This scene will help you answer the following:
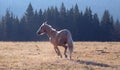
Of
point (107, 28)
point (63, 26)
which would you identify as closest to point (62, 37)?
point (107, 28)

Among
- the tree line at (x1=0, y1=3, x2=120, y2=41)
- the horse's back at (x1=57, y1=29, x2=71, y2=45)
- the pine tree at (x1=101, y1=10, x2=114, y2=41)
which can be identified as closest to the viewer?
Result: the horse's back at (x1=57, y1=29, x2=71, y2=45)

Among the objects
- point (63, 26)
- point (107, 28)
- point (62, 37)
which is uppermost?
point (63, 26)

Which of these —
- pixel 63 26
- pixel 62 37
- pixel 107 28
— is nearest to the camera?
pixel 62 37

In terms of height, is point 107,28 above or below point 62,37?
above

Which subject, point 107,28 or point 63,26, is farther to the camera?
point 63,26

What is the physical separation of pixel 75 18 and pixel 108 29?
6.30m

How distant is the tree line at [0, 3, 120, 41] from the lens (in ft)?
242

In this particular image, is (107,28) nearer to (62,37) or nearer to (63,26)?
(63,26)

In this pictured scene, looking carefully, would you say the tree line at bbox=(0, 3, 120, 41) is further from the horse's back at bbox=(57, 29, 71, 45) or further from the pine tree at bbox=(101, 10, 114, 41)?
the horse's back at bbox=(57, 29, 71, 45)

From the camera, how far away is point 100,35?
7419cm

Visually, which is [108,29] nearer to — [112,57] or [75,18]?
[75,18]

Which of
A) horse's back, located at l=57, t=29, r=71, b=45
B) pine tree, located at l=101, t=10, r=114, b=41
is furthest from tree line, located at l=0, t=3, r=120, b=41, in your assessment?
horse's back, located at l=57, t=29, r=71, b=45

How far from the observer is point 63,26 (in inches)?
3014

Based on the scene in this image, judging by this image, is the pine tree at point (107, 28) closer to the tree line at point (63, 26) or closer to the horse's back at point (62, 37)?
the tree line at point (63, 26)
